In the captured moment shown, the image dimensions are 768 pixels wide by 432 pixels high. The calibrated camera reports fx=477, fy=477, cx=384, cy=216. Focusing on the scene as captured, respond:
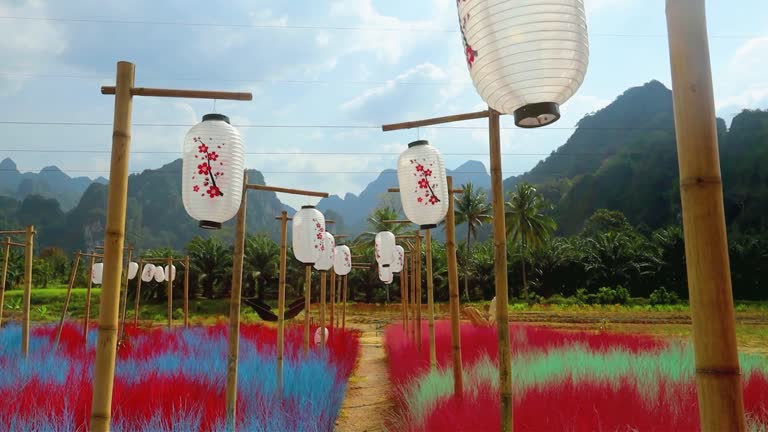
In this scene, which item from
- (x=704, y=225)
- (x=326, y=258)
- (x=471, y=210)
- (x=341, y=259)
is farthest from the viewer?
(x=471, y=210)

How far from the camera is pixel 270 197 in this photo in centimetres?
9431

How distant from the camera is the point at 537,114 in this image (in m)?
1.92

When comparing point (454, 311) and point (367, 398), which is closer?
point (454, 311)

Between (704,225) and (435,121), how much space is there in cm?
244

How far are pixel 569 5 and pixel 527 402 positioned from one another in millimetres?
2749

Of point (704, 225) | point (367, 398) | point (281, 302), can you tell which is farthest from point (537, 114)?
point (367, 398)

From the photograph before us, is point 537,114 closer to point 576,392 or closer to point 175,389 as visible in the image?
point 576,392

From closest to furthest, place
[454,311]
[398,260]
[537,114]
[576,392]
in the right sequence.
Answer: [537,114] < [576,392] < [454,311] < [398,260]

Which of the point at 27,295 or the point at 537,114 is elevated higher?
the point at 537,114

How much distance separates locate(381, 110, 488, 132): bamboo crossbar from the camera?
339 centimetres

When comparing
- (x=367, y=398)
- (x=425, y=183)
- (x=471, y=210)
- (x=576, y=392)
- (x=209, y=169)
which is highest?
(x=471, y=210)

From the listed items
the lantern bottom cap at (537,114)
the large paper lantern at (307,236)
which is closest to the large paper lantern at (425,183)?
the large paper lantern at (307,236)

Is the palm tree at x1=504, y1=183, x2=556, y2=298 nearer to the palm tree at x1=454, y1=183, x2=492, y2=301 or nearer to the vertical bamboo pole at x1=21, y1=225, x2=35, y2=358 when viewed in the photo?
the palm tree at x1=454, y1=183, x2=492, y2=301

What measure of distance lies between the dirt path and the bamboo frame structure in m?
3.03
